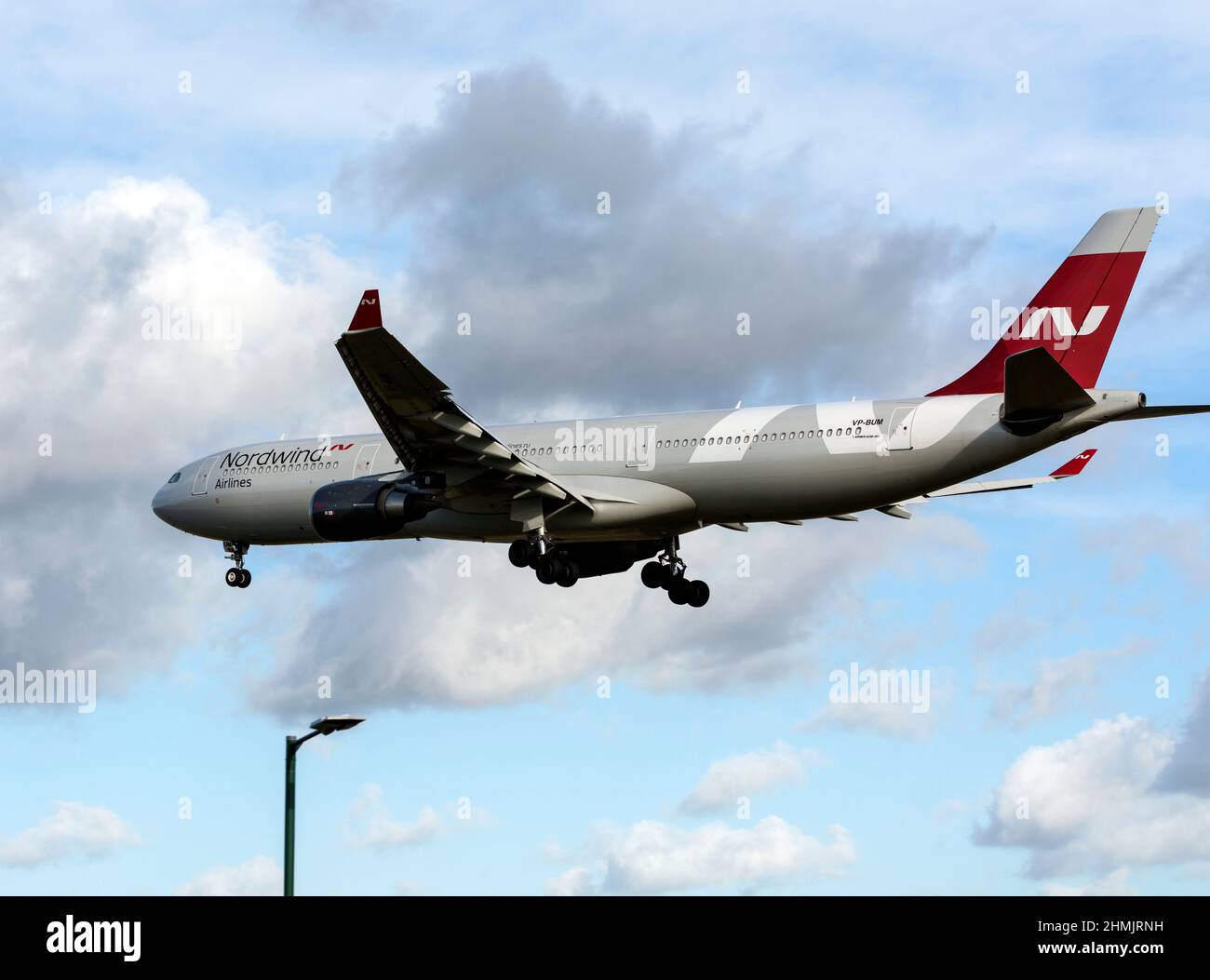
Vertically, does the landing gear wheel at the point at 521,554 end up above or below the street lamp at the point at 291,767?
above

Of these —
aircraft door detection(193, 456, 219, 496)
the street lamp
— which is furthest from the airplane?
the street lamp

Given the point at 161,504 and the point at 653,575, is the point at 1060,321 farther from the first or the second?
the point at 161,504

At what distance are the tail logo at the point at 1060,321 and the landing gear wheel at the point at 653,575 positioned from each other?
12226 millimetres

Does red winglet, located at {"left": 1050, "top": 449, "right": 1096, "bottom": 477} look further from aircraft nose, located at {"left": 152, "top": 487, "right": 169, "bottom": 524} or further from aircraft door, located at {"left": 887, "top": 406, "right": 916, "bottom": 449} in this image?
aircraft nose, located at {"left": 152, "top": 487, "right": 169, "bottom": 524}

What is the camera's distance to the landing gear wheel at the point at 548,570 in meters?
43.9

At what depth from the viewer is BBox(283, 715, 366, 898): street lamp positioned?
28984 mm

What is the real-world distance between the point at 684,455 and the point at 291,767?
14.9 m

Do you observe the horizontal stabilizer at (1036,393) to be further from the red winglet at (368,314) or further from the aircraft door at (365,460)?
the aircraft door at (365,460)

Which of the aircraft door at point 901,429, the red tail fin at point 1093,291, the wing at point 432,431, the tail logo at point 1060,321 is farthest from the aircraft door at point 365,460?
the tail logo at point 1060,321
